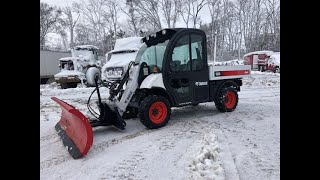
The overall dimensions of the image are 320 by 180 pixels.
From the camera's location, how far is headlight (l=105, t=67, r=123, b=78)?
1272cm

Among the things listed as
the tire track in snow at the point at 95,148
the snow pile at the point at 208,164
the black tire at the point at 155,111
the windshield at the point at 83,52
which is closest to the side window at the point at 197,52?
the black tire at the point at 155,111

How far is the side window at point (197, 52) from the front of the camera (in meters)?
6.32

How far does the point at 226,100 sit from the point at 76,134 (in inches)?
166

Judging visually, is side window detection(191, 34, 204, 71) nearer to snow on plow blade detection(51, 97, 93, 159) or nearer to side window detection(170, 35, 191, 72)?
side window detection(170, 35, 191, 72)

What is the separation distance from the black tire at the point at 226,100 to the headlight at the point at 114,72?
6361mm

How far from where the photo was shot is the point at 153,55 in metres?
6.24

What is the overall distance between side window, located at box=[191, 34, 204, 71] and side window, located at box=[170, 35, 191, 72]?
0.49 feet

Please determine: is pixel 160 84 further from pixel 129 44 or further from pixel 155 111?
pixel 129 44

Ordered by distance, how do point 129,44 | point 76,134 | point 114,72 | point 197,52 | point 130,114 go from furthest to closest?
point 129,44 < point 114,72 < point 130,114 < point 197,52 < point 76,134

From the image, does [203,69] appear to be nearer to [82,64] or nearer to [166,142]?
[166,142]

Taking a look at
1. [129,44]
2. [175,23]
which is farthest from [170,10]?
[129,44]
